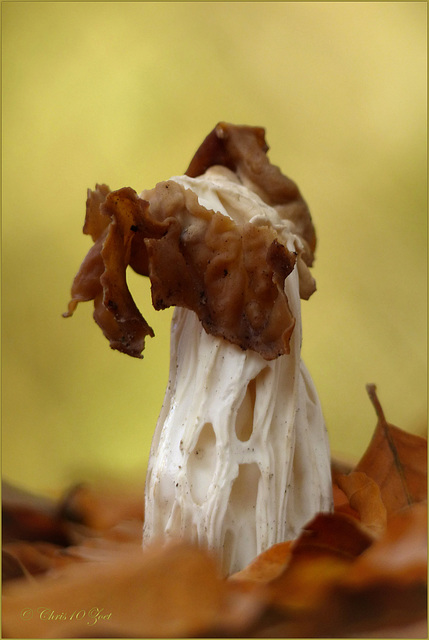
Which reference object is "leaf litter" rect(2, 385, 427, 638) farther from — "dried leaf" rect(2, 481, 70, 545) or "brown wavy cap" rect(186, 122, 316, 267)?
"brown wavy cap" rect(186, 122, 316, 267)

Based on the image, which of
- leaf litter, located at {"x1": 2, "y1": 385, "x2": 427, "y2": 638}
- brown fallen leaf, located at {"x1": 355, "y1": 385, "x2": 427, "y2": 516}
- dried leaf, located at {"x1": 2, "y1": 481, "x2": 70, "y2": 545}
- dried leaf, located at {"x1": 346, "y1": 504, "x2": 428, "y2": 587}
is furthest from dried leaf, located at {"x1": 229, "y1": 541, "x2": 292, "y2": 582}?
dried leaf, located at {"x1": 2, "y1": 481, "x2": 70, "y2": 545}

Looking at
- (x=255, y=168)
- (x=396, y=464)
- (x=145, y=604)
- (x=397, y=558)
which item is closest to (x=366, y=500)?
(x=396, y=464)

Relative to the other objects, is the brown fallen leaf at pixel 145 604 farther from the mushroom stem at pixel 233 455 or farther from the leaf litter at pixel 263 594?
the mushroom stem at pixel 233 455

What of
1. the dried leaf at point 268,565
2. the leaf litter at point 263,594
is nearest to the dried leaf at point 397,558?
the leaf litter at point 263,594

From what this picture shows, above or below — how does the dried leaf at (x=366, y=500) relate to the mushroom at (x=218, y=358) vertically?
below

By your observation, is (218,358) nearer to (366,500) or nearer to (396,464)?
(366,500)

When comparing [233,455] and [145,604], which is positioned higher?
[233,455]
